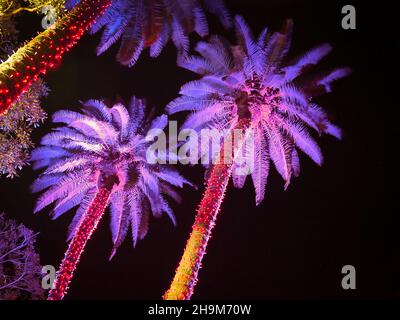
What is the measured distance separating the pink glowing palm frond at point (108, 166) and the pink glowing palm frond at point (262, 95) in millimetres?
2363

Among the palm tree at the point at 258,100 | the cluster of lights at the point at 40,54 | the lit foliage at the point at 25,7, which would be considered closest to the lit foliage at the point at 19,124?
the lit foliage at the point at 25,7

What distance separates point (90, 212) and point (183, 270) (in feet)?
16.8

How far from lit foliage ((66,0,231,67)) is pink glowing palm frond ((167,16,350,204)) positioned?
1.60 metres

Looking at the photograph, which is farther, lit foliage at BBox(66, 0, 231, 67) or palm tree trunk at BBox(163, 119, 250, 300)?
palm tree trunk at BBox(163, 119, 250, 300)

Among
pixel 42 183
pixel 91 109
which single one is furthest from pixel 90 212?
pixel 91 109

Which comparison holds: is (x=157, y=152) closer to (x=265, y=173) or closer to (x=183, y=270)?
(x=265, y=173)

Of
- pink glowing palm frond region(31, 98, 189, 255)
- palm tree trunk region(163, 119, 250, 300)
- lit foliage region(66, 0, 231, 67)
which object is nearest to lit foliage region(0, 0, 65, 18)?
lit foliage region(66, 0, 231, 67)

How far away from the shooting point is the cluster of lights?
841cm

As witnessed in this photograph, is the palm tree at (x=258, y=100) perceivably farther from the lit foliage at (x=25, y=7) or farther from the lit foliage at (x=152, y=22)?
the lit foliage at (x=25, y=7)

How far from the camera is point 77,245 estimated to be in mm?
15828

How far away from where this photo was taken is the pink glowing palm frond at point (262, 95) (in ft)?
49.4

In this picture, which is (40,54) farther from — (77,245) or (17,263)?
(17,263)

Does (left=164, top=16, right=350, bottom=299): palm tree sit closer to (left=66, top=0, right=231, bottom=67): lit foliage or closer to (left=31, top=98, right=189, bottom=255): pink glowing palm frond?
(left=66, top=0, right=231, bottom=67): lit foliage

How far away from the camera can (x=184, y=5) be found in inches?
517
